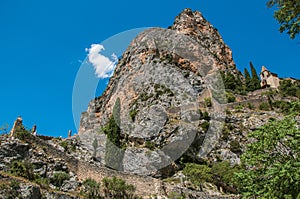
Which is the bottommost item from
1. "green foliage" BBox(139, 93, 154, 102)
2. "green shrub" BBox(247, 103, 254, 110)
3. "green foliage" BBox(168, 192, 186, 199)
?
"green foliage" BBox(168, 192, 186, 199)

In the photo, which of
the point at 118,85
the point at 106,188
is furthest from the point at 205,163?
the point at 118,85

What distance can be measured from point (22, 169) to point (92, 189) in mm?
5277

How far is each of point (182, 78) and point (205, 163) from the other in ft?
85.0

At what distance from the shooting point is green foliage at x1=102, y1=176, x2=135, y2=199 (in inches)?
873

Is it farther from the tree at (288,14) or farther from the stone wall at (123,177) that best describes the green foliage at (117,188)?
the tree at (288,14)

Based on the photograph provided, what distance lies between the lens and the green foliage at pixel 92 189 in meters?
21.0

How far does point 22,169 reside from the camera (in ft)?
62.8

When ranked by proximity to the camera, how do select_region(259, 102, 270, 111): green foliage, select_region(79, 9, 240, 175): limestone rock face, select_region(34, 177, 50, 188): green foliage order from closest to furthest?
select_region(34, 177, 50, 188): green foliage < select_region(79, 9, 240, 175): limestone rock face < select_region(259, 102, 270, 111): green foliage

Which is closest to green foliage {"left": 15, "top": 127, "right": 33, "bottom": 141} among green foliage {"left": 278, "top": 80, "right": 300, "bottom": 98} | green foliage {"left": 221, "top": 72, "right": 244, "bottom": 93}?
green foliage {"left": 278, "top": 80, "right": 300, "bottom": 98}

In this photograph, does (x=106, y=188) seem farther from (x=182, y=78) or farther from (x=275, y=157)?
(x=182, y=78)

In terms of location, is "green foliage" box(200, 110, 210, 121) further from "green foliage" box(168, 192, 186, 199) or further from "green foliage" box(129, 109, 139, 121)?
"green foliage" box(168, 192, 186, 199)

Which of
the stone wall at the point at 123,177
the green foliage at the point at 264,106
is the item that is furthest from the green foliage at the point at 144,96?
the stone wall at the point at 123,177

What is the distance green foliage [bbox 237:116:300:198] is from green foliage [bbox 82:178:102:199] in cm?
1250

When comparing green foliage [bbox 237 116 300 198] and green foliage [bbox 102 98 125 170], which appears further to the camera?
green foliage [bbox 102 98 125 170]
